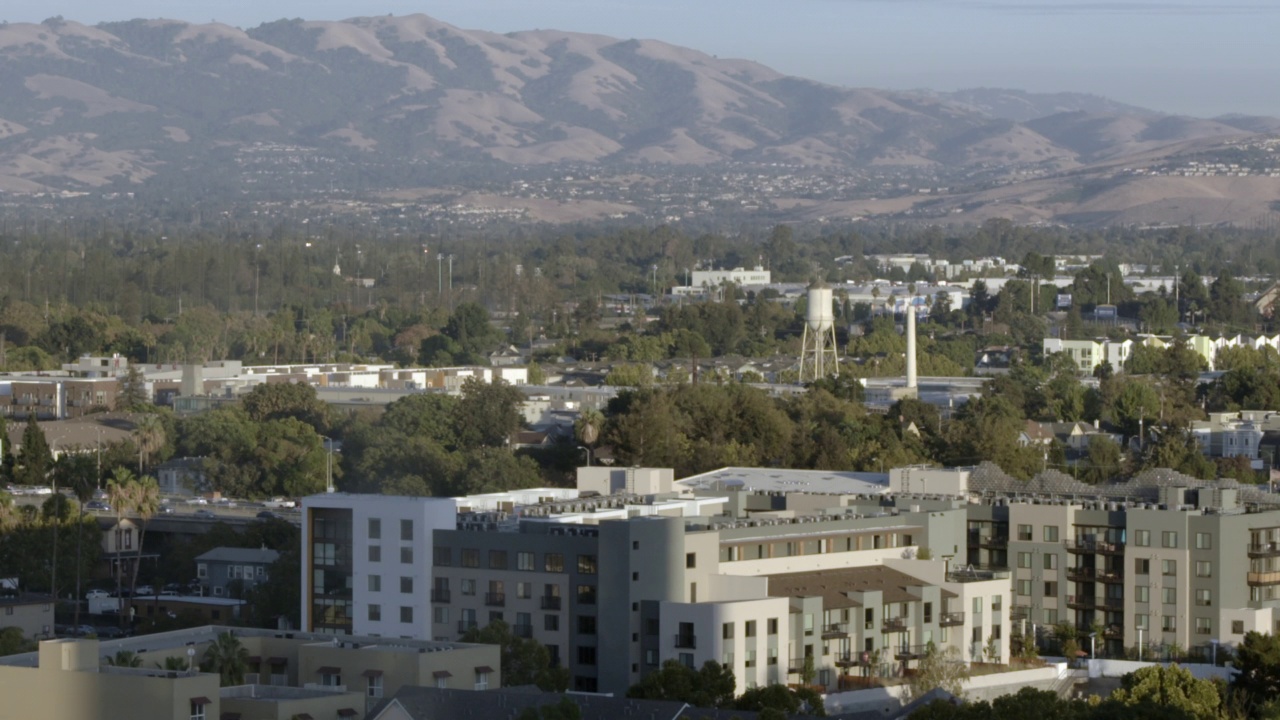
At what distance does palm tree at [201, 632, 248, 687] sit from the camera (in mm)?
28875

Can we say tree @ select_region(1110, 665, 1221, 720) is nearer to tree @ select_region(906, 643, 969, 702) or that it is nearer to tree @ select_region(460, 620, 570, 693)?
tree @ select_region(906, 643, 969, 702)

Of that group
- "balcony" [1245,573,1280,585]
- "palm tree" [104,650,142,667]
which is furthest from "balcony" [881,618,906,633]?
"palm tree" [104,650,142,667]

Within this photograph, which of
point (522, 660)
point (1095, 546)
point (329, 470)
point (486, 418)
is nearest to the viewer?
point (522, 660)

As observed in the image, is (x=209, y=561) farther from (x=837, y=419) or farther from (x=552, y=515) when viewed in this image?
(x=837, y=419)

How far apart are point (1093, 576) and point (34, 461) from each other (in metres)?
27.5

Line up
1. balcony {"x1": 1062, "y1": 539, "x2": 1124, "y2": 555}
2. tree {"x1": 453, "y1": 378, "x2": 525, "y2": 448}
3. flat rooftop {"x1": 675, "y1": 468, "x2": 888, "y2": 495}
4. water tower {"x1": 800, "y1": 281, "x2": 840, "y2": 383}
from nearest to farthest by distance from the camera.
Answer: balcony {"x1": 1062, "y1": 539, "x2": 1124, "y2": 555}, flat rooftop {"x1": 675, "y1": 468, "x2": 888, "y2": 495}, tree {"x1": 453, "y1": 378, "x2": 525, "y2": 448}, water tower {"x1": 800, "y1": 281, "x2": 840, "y2": 383}

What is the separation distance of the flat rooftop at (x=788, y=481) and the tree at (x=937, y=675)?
868cm

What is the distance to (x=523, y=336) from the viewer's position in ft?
366

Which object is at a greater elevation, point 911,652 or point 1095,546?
point 1095,546

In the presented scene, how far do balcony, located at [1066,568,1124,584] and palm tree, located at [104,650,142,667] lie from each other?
56.3ft

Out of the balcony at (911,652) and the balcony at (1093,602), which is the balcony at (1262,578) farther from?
the balcony at (911,652)

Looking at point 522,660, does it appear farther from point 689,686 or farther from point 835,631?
point 835,631

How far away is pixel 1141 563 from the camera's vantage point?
40531mm

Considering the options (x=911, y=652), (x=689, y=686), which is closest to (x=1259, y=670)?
(x=911, y=652)
